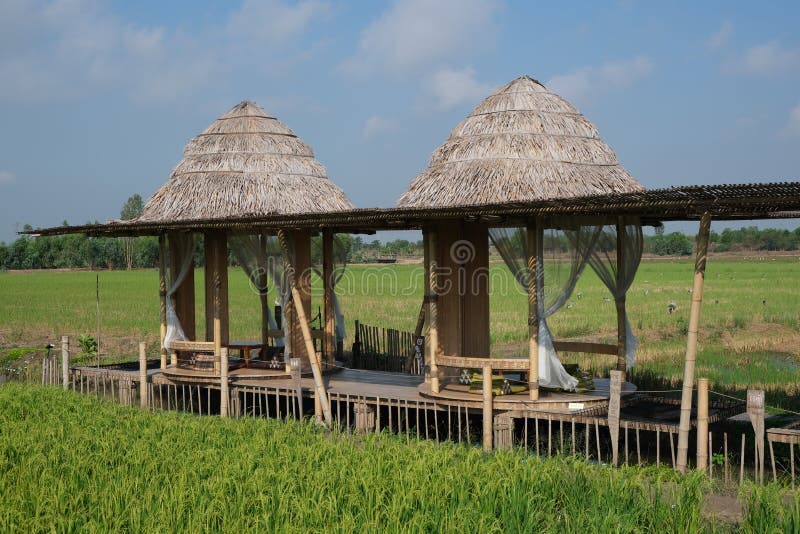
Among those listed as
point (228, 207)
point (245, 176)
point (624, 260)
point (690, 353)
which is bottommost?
point (690, 353)

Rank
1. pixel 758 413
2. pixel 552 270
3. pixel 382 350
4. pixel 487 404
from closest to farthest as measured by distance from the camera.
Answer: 1. pixel 758 413
2. pixel 487 404
3. pixel 552 270
4. pixel 382 350

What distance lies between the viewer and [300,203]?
13.4 m

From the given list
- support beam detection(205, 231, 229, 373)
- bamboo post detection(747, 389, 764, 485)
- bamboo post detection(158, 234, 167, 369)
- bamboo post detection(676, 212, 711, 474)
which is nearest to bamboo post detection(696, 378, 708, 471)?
bamboo post detection(676, 212, 711, 474)

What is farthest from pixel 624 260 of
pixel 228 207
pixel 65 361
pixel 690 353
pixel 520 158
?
pixel 65 361

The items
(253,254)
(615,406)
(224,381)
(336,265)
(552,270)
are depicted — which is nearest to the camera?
(615,406)

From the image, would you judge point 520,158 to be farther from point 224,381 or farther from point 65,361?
point 65,361

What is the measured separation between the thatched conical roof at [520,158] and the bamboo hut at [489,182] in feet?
0.04

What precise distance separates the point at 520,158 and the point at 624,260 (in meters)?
1.59

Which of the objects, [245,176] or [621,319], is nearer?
[621,319]

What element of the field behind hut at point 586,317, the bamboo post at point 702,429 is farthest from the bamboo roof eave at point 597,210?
the field behind hut at point 586,317

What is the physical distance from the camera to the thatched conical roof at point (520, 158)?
34.1 feet

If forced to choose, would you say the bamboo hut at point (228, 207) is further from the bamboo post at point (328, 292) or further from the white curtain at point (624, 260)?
the white curtain at point (624, 260)

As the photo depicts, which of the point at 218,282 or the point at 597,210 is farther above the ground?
the point at 597,210

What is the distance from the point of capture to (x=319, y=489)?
6.83 m
